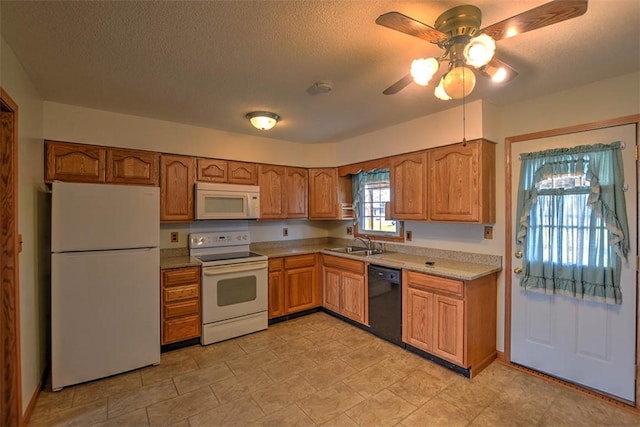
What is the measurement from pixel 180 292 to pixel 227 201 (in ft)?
3.66

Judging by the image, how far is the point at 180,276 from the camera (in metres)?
3.09

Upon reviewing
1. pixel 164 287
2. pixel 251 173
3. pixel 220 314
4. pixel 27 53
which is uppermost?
pixel 27 53

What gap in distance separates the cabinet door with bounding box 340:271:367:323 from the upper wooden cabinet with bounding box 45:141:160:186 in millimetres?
2397

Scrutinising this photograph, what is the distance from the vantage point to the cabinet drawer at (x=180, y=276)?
302cm

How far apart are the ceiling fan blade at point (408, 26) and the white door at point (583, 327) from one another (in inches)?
71.0

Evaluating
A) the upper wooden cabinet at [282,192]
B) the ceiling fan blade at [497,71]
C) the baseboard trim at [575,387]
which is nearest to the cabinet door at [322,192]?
the upper wooden cabinet at [282,192]

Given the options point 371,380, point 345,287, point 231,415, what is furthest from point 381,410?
point 345,287

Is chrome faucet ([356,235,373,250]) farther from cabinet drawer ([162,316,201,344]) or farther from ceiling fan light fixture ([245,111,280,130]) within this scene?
cabinet drawer ([162,316,201,344])

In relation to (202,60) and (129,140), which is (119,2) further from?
(129,140)

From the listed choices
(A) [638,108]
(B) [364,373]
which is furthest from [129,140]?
(A) [638,108]

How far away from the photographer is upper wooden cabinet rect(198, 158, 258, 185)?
Answer: 11.5 feet

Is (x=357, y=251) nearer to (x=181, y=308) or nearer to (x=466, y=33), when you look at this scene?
(x=181, y=308)

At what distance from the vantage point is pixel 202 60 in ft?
6.41

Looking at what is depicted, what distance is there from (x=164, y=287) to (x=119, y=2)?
2.41 metres
